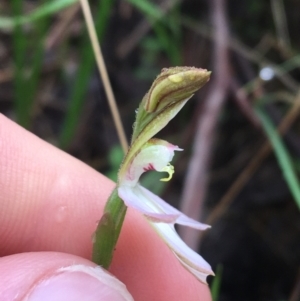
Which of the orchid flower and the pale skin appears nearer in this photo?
the orchid flower

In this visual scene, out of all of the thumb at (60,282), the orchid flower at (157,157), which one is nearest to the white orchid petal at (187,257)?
the orchid flower at (157,157)

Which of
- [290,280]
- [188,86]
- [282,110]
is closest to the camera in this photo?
[188,86]

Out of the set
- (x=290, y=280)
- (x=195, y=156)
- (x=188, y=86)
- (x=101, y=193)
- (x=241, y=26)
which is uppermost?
(x=241, y=26)

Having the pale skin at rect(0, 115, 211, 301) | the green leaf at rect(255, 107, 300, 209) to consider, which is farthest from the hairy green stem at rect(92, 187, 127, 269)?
the green leaf at rect(255, 107, 300, 209)

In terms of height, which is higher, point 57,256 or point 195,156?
point 195,156

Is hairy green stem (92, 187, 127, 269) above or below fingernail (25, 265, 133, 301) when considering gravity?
above

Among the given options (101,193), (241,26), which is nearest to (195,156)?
(101,193)

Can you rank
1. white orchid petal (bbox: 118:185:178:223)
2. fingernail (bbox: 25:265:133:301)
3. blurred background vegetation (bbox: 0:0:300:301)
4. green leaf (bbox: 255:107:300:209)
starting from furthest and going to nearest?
blurred background vegetation (bbox: 0:0:300:301) → green leaf (bbox: 255:107:300:209) → fingernail (bbox: 25:265:133:301) → white orchid petal (bbox: 118:185:178:223)

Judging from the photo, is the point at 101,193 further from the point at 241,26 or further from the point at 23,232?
the point at 241,26

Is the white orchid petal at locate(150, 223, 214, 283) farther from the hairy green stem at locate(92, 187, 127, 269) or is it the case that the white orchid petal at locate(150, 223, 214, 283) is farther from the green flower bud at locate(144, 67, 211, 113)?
the green flower bud at locate(144, 67, 211, 113)
